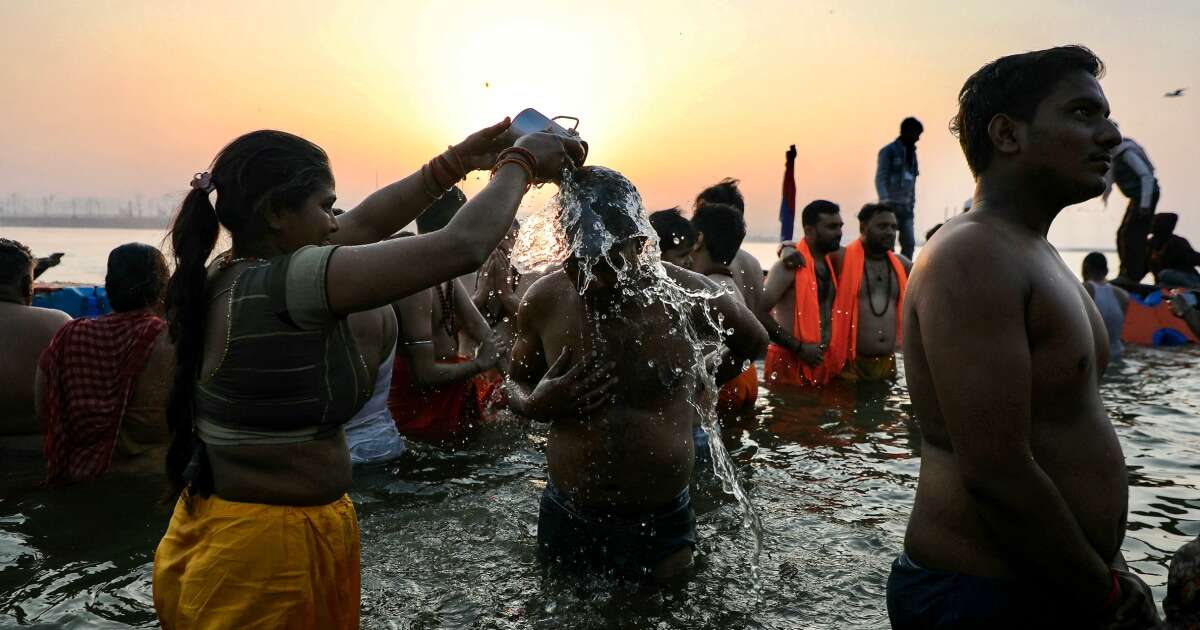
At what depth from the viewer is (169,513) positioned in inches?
173

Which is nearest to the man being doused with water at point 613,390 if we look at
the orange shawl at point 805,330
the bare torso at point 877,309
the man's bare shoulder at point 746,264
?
the man's bare shoulder at point 746,264

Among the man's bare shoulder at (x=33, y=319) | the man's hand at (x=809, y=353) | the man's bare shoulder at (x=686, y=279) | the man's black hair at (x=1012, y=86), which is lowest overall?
the man's hand at (x=809, y=353)

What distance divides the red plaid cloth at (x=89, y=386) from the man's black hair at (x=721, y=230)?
133 inches

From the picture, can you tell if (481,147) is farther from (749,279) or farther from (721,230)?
(749,279)

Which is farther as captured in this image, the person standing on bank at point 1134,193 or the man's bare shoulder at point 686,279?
the person standing on bank at point 1134,193

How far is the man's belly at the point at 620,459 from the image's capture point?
292cm

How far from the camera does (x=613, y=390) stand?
2.92 metres

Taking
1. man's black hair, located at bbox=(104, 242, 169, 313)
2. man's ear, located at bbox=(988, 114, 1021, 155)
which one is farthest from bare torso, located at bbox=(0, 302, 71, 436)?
man's ear, located at bbox=(988, 114, 1021, 155)

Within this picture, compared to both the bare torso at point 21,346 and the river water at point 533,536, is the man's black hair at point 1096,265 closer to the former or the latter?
the river water at point 533,536

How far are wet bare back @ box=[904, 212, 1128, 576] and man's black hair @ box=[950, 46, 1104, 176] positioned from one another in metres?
0.21

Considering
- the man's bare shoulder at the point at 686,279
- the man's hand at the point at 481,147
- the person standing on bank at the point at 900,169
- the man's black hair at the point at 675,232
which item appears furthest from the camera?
the person standing on bank at the point at 900,169

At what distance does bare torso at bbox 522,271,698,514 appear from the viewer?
293cm

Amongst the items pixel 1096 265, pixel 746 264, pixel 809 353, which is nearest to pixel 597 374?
pixel 746 264

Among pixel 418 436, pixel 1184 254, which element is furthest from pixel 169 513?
pixel 1184 254
